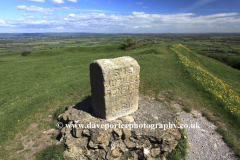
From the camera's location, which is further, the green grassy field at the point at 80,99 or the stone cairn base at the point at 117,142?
the green grassy field at the point at 80,99

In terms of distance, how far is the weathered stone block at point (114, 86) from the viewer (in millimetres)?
8367

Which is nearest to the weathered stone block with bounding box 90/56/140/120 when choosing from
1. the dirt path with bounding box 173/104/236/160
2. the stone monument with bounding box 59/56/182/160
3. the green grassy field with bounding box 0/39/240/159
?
the stone monument with bounding box 59/56/182/160

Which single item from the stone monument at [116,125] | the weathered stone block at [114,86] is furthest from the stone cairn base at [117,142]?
the weathered stone block at [114,86]

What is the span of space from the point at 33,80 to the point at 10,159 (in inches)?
776

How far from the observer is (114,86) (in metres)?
8.73

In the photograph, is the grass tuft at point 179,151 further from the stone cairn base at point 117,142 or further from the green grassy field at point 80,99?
the green grassy field at point 80,99

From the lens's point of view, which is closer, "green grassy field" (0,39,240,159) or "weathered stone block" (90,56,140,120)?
"weathered stone block" (90,56,140,120)

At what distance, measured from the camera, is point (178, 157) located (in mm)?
7836

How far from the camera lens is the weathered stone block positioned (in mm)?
8367

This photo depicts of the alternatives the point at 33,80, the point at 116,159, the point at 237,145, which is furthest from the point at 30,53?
the point at 237,145

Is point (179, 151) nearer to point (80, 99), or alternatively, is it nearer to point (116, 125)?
point (116, 125)

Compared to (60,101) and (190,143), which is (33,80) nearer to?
(60,101)

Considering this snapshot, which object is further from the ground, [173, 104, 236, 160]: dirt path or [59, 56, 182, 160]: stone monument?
[59, 56, 182, 160]: stone monument

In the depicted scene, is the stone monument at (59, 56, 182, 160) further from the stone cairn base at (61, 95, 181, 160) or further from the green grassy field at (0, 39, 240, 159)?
the green grassy field at (0, 39, 240, 159)
